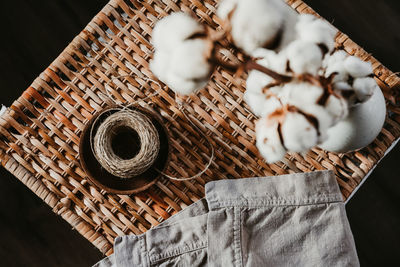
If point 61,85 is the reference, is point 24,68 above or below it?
below

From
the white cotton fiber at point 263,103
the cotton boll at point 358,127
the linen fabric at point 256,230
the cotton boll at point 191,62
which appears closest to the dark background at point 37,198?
the linen fabric at point 256,230

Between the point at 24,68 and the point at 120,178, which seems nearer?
the point at 120,178

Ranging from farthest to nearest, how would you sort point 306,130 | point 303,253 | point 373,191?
1. point 373,191
2. point 303,253
3. point 306,130

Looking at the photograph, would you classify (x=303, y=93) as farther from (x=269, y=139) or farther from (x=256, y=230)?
(x=256, y=230)

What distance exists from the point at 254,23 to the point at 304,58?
0.05 metres

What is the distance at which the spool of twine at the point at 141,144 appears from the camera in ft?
1.85

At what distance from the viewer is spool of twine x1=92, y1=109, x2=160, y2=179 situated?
56cm

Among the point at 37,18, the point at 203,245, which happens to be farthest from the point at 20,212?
the point at 203,245

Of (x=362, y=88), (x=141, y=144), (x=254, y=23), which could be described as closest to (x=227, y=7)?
(x=254, y=23)

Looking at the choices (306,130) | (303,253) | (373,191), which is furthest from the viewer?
(373,191)

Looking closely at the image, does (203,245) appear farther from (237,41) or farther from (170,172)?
(237,41)

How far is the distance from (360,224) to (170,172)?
1.84ft

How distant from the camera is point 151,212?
621mm

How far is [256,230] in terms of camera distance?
1.98ft
